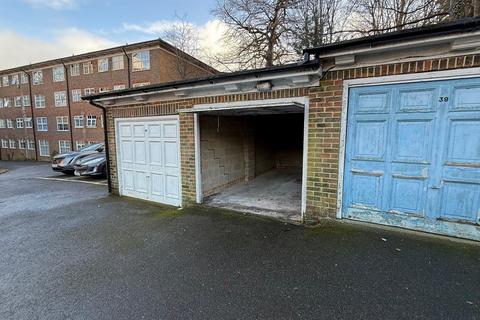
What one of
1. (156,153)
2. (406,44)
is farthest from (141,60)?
(406,44)

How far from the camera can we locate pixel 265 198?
5512mm

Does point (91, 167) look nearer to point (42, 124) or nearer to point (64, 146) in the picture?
point (64, 146)

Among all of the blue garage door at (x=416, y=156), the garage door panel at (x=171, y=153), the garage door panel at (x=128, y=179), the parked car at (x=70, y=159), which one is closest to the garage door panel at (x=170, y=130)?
the garage door panel at (x=171, y=153)

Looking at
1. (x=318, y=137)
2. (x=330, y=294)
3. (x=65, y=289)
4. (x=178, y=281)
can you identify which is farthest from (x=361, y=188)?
(x=65, y=289)

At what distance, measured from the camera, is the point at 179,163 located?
5.21 meters

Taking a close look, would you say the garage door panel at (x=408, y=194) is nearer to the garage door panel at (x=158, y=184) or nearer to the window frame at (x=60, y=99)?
the garage door panel at (x=158, y=184)

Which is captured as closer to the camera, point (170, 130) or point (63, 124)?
point (170, 130)

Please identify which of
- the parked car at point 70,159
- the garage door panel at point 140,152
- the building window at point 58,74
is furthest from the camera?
the building window at point 58,74

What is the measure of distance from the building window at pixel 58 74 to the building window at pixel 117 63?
654 centimetres

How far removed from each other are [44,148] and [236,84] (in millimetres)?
29310

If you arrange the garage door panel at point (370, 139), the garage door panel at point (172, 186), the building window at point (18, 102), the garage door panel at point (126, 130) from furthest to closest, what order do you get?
the building window at point (18, 102)
the garage door panel at point (126, 130)
the garage door panel at point (172, 186)
the garage door panel at point (370, 139)

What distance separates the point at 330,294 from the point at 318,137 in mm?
2220

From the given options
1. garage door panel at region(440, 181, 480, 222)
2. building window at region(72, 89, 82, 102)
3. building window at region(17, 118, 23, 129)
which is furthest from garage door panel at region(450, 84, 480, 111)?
building window at region(17, 118, 23, 129)

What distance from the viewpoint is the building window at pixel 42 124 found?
23680 millimetres
